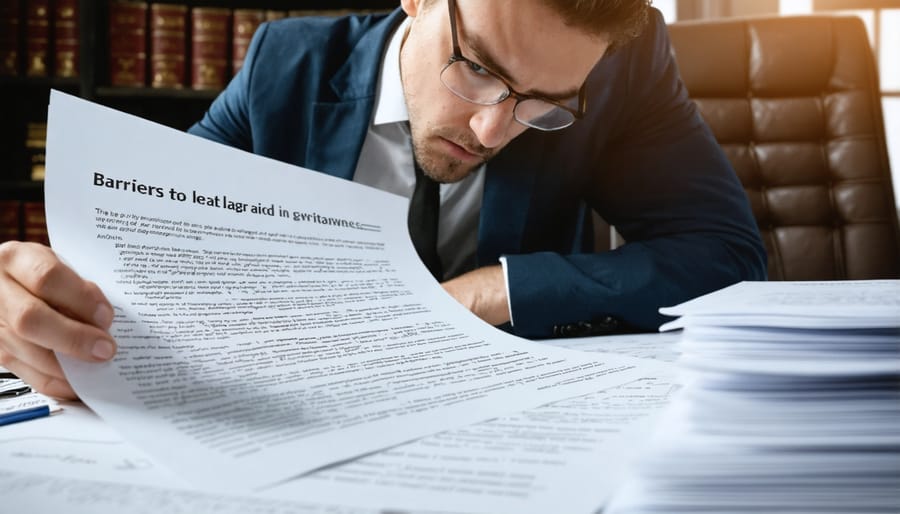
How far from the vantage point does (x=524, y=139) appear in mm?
997

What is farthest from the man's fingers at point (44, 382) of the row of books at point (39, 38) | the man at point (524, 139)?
the row of books at point (39, 38)

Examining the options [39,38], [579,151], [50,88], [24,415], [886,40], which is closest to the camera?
[24,415]

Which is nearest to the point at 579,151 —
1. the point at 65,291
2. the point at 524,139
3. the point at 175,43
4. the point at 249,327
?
the point at 524,139

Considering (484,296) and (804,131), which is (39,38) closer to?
(484,296)

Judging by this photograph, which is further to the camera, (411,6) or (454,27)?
(411,6)

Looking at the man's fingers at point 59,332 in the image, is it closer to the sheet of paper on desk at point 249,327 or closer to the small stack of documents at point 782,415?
the sheet of paper on desk at point 249,327

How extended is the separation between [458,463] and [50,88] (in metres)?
1.76

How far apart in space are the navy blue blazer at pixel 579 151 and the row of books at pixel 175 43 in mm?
731

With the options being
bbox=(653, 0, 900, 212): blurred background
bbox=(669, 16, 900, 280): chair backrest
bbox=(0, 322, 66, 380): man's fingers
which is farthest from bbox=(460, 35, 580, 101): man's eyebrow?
bbox=(653, 0, 900, 212): blurred background

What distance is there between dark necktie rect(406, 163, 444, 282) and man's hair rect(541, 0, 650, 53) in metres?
0.35

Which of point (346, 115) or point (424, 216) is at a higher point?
point (346, 115)

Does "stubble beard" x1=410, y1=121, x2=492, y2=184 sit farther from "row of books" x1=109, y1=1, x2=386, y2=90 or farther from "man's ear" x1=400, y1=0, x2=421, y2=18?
"row of books" x1=109, y1=1, x2=386, y2=90

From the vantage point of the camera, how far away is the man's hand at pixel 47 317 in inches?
14.3

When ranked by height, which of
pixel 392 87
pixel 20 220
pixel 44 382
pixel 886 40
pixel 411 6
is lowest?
pixel 20 220
